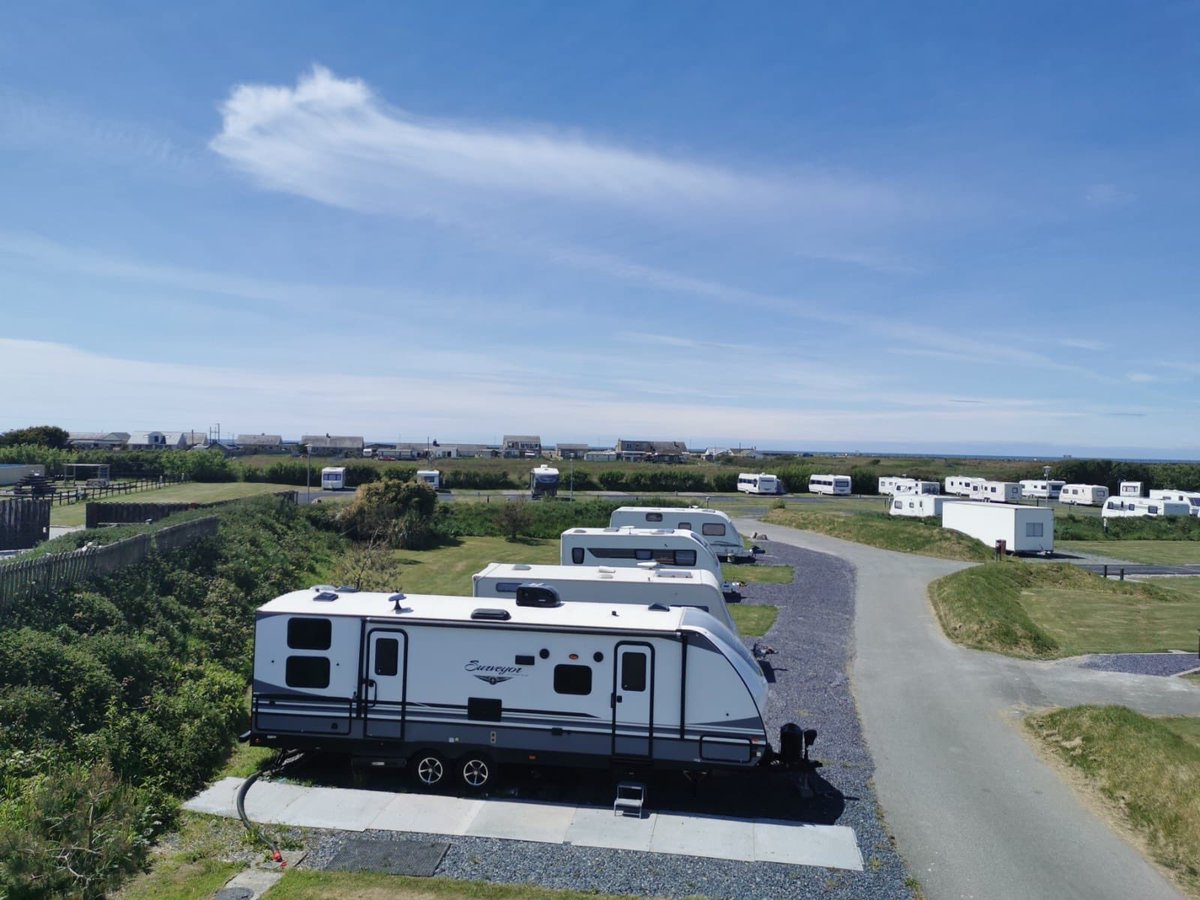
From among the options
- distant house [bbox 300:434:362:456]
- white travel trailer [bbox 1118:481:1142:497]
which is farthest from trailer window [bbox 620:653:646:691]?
distant house [bbox 300:434:362:456]

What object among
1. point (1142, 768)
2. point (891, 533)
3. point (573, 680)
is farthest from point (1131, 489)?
point (573, 680)

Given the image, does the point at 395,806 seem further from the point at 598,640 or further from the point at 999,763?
the point at 999,763

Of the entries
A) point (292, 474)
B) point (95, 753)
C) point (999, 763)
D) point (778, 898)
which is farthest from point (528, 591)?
point (292, 474)

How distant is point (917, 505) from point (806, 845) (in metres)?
50.3

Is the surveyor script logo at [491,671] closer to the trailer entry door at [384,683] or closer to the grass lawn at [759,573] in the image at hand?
the trailer entry door at [384,683]

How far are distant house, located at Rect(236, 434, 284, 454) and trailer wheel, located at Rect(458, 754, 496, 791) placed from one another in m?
152

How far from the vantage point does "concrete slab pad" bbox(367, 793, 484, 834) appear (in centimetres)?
1160

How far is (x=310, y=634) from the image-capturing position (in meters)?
13.2

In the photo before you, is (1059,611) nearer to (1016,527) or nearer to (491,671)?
(1016,527)

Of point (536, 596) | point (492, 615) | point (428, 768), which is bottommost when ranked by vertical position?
point (428, 768)

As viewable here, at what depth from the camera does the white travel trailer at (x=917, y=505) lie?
184ft

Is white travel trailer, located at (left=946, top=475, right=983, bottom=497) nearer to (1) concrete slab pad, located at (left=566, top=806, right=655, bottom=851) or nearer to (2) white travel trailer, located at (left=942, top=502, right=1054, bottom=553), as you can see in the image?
(2) white travel trailer, located at (left=942, top=502, right=1054, bottom=553)

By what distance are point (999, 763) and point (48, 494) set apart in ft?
164

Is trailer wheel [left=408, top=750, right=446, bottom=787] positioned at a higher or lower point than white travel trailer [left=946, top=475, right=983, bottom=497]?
lower
